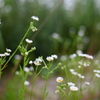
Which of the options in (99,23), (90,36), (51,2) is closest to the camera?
(51,2)

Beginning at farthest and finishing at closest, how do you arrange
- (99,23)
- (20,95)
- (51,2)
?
(99,23) → (51,2) → (20,95)

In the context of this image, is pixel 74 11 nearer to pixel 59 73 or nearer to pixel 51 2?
pixel 51 2

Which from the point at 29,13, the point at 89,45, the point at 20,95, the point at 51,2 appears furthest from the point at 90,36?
the point at 20,95

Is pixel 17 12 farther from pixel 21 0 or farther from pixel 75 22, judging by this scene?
pixel 75 22

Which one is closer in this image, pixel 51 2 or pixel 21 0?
pixel 21 0

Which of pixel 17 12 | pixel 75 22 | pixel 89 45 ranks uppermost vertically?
pixel 17 12

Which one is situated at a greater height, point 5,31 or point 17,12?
point 17,12
